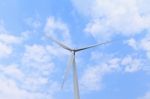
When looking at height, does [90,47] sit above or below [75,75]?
above

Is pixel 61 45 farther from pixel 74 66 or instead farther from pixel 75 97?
pixel 75 97

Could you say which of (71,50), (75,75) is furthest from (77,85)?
(71,50)

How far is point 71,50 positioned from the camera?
2758 inches

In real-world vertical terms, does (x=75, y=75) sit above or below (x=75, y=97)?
above

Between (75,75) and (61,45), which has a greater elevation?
(61,45)

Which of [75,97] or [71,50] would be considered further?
[71,50]

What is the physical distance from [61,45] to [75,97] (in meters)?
11.3

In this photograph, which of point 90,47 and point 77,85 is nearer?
point 77,85

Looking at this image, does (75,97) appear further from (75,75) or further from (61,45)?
(61,45)

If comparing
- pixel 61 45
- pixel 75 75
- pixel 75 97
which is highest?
pixel 61 45

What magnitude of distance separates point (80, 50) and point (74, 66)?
14.5ft

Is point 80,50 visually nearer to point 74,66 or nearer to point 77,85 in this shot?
point 74,66

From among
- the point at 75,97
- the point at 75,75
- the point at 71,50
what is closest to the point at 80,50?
the point at 71,50

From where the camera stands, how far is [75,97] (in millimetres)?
62812
